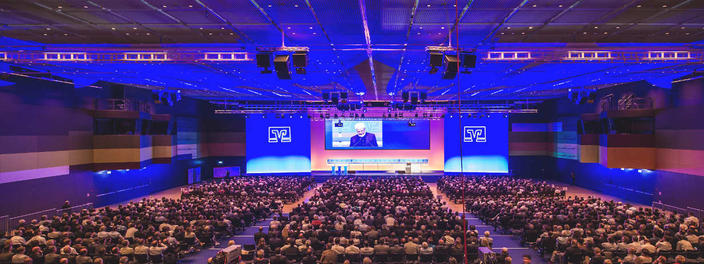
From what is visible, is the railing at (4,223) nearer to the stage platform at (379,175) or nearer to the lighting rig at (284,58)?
the lighting rig at (284,58)

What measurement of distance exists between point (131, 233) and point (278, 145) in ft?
67.9

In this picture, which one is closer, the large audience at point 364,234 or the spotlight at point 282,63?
the spotlight at point 282,63

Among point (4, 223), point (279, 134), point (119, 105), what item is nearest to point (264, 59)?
point (4, 223)

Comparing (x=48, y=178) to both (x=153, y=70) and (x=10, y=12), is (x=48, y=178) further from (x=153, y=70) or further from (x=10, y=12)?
(x=10, y=12)

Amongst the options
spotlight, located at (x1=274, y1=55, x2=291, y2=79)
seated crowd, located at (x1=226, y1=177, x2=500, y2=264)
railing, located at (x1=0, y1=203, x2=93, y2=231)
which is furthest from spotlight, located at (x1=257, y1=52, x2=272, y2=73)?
railing, located at (x1=0, y1=203, x2=93, y2=231)

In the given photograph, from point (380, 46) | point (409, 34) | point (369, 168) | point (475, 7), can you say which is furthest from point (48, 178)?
point (369, 168)

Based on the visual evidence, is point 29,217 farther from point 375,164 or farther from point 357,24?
point 375,164

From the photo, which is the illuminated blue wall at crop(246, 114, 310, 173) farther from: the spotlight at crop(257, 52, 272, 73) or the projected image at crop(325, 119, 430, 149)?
the spotlight at crop(257, 52, 272, 73)

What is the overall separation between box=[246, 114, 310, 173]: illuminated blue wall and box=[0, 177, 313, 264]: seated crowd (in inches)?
568

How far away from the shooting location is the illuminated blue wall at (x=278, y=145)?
32.4 metres

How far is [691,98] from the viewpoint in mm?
16453

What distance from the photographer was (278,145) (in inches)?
1282

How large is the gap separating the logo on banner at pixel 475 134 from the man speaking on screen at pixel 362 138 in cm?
776

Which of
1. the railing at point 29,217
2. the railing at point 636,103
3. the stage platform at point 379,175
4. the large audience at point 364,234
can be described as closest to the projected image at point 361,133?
the stage platform at point 379,175
